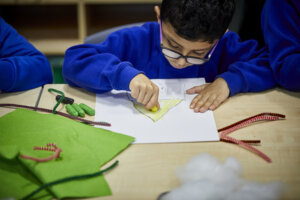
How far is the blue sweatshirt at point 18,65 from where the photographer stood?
0.98m

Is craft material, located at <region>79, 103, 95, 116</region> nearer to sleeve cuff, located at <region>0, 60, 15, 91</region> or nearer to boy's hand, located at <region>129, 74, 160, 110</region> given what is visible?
boy's hand, located at <region>129, 74, 160, 110</region>

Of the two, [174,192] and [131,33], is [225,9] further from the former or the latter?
[174,192]

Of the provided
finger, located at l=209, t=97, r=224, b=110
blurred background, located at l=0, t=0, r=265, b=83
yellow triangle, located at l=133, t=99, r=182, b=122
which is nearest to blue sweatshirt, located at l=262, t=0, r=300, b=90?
finger, located at l=209, t=97, r=224, b=110

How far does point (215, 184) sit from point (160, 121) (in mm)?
309

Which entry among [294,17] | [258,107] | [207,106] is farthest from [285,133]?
[294,17]

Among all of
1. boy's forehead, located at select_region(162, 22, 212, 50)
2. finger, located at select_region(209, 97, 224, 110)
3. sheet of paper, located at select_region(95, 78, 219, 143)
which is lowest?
sheet of paper, located at select_region(95, 78, 219, 143)

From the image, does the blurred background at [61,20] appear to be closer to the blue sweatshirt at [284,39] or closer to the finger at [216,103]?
the blue sweatshirt at [284,39]

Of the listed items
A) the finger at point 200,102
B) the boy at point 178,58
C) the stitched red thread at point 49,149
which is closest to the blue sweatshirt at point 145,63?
the boy at point 178,58

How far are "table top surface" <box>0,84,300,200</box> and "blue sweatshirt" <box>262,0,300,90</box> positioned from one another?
9 centimetres

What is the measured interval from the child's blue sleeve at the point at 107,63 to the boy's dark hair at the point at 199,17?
21cm

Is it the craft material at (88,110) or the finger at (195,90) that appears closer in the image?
the craft material at (88,110)

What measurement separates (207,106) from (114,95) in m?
0.31

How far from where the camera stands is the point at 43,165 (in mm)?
688

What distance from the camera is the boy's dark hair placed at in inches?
35.1
